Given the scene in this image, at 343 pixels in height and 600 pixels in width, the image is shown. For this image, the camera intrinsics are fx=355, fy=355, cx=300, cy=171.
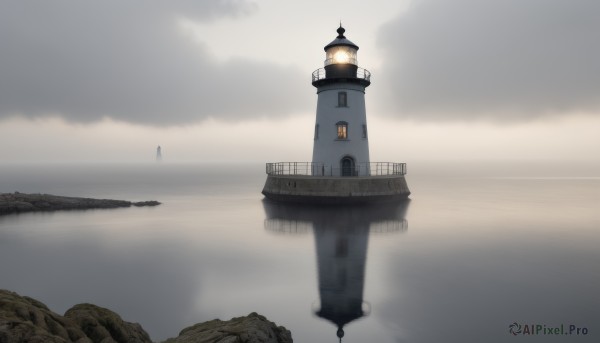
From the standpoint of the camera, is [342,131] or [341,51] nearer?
[341,51]

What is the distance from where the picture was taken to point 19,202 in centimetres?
2955

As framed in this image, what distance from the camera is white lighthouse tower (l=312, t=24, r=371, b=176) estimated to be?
31078mm

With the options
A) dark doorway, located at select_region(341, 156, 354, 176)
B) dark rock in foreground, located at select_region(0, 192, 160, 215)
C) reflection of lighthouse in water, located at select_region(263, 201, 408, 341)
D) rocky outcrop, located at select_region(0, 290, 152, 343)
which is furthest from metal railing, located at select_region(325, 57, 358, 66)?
rocky outcrop, located at select_region(0, 290, 152, 343)

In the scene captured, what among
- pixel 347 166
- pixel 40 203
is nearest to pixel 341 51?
pixel 347 166

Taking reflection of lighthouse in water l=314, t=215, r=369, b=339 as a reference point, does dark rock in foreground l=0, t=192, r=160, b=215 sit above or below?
above

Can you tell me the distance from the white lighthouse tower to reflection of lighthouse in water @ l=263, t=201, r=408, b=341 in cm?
454

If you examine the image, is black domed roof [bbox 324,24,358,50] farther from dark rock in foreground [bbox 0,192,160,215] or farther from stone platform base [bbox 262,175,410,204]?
dark rock in foreground [bbox 0,192,160,215]

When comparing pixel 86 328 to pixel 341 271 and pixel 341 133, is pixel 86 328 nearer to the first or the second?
pixel 341 271

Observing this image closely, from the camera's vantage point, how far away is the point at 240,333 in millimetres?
6008

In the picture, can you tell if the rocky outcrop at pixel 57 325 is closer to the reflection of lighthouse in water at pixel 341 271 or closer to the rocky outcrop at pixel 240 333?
the rocky outcrop at pixel 240 333

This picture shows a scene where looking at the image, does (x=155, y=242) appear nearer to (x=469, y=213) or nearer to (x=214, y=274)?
(x=214, y=274)

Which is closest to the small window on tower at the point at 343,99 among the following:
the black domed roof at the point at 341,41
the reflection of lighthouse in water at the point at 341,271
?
the black domed roof at the point at 341,41

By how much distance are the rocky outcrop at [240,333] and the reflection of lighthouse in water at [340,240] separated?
8.05ft

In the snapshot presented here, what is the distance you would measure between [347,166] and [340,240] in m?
13.2
